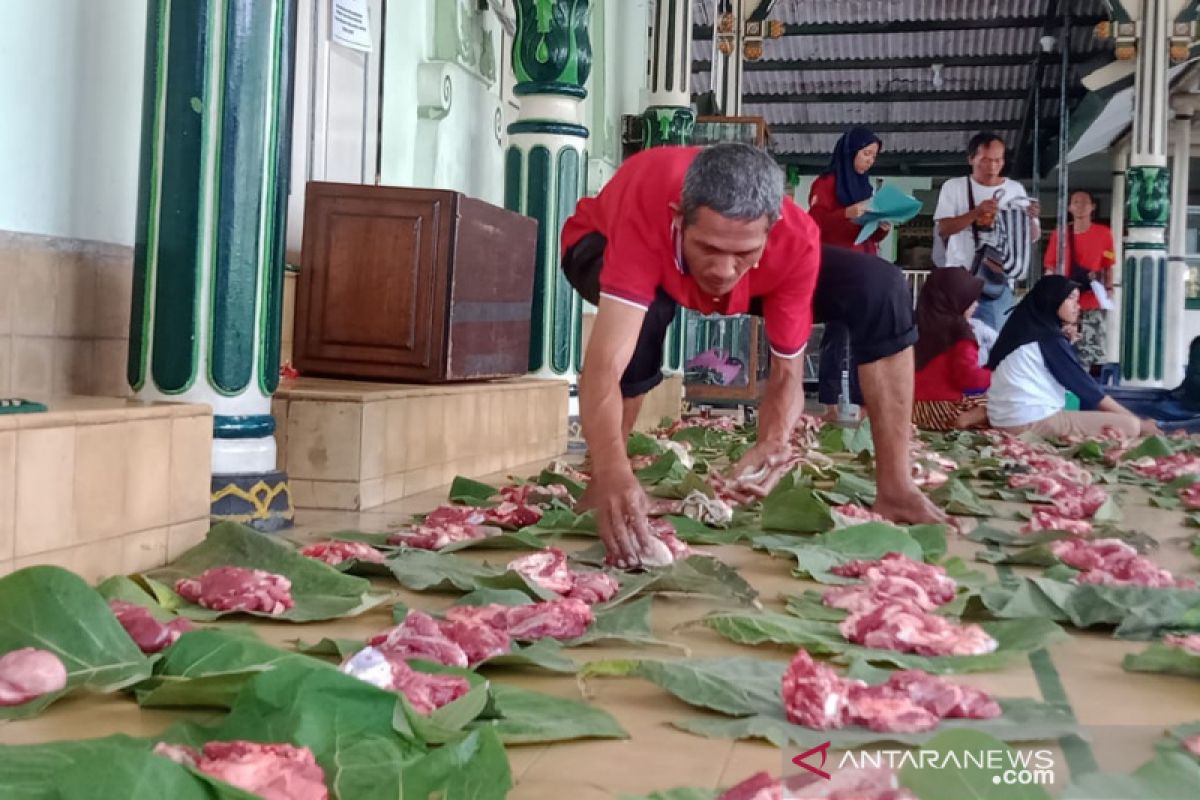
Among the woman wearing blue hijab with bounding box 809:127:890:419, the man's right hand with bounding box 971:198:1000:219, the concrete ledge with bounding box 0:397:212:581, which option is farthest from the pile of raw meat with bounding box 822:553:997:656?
the man's right hand with bounding box 971:198:1000:219

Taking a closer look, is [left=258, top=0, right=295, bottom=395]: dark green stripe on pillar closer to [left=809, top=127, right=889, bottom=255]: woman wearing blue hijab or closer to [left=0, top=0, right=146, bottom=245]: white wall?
[left=0, top=0, right=146, bottom=245]: white wall

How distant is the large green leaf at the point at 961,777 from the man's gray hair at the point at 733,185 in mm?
1597

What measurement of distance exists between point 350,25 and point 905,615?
3618 mm

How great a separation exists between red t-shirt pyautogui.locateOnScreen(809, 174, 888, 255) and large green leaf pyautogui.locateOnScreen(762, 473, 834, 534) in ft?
14.5

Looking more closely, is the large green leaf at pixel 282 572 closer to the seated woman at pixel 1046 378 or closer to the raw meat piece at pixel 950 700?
the raw meat piece at pixel 950 700

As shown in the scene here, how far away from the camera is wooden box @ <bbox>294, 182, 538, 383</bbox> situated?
14.2ft

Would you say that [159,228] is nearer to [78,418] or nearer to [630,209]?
[78,418]

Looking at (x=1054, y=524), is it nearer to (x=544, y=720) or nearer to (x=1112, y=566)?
(x=1112, y=566)

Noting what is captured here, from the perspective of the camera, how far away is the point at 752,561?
300 centimetres

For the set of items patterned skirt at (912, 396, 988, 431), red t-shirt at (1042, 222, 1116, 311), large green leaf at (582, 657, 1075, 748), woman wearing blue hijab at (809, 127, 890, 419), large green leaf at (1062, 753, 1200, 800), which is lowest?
large green leaf at (582, 657, 1075, 748)

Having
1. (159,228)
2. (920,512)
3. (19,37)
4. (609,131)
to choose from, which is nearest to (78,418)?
(159,228)

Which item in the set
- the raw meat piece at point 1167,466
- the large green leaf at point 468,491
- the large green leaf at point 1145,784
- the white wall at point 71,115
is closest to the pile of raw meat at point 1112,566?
the large green leaf at point 1145,784

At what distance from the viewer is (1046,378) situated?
7129mm

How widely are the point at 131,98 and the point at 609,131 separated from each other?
628cm
